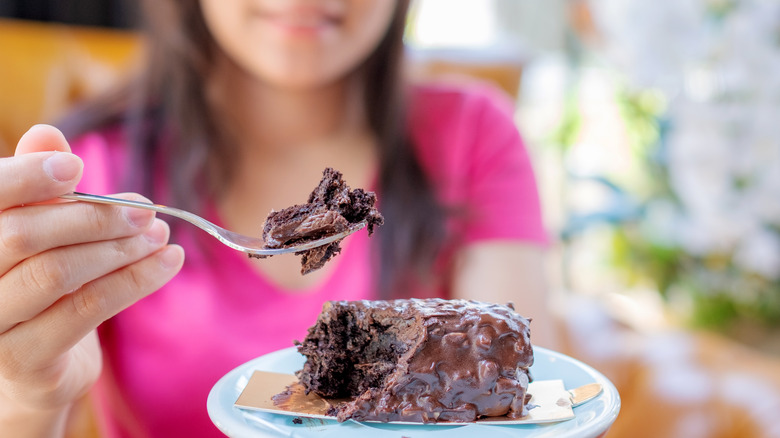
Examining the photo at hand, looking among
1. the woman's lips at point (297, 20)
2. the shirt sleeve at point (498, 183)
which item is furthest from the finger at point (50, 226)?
the shirt sleeve at point (498, 183)

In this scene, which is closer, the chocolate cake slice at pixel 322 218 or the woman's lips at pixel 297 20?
the chocolate cake slice at pixel 322 218

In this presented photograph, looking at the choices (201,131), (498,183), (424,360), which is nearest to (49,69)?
(201,131)

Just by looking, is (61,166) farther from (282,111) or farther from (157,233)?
(282,111)

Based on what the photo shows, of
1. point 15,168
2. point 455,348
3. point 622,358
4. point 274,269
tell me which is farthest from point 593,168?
point 15,168

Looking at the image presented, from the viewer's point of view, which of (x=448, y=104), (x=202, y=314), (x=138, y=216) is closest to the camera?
(x=138, y=216)

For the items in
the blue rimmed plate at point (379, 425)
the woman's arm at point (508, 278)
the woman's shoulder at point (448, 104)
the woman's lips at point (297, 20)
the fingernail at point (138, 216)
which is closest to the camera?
the blue rimmed plate at point (379, 425)

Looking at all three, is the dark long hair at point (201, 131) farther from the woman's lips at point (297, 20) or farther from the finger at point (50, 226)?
the finger at point (50, 226)

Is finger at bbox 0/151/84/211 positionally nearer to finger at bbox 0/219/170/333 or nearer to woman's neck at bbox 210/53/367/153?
finger at bbox 0/219/170/333
